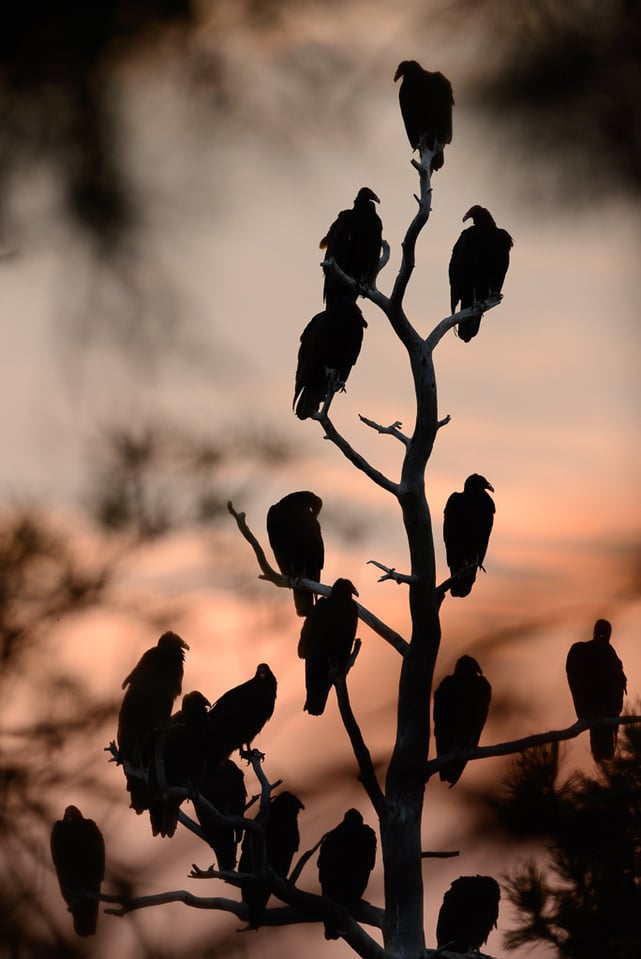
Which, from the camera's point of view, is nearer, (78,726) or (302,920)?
(302,920)

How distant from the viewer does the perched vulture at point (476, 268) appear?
16.9 feet

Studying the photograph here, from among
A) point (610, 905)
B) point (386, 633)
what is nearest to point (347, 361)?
point (386, 633)

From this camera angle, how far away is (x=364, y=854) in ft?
16.4

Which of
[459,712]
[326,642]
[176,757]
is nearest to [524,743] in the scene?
[459,712]

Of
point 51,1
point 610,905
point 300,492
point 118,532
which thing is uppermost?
point 51,1

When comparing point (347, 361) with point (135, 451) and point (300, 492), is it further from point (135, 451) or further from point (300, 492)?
point (135, 451)

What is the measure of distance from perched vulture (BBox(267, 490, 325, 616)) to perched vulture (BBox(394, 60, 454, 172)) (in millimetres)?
1360

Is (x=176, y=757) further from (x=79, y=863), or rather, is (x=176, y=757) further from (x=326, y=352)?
(x=326, y=352)

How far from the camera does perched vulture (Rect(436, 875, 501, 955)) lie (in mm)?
5066

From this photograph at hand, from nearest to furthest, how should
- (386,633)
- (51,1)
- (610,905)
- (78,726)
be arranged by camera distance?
(610,905) → (386,633) → (51,1) → (78,726)

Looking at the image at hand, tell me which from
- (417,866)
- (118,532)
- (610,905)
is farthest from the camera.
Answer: (118,532)

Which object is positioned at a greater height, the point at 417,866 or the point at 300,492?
the point at 300,492

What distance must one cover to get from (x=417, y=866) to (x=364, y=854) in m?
0.52

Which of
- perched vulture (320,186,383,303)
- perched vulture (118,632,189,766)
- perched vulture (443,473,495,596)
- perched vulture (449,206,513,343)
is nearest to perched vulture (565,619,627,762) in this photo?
perched vulture (443,473,495,596)
